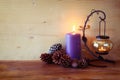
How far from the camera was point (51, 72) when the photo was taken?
3.30ft

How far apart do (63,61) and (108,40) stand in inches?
10.9

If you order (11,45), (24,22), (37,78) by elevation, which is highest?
(24,22)

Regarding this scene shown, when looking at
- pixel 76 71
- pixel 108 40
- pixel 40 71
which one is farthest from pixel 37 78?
pixel 108 40

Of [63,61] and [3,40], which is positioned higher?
[3,40]

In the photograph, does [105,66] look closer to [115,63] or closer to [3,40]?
[115,63]

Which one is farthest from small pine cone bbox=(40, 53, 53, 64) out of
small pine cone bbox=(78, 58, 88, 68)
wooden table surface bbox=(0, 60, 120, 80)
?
small pine cone bbox=(78, 58, 88, 68)

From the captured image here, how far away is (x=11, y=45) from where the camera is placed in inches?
48.2

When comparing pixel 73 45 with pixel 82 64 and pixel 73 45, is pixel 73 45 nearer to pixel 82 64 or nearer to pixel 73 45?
pixel 73 45

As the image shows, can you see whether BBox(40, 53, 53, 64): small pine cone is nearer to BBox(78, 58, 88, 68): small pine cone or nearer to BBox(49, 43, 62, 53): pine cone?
BBox(49, 43, 62, 53): pine cone

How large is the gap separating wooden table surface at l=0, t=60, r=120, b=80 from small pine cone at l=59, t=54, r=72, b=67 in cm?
3

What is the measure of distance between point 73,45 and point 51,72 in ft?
0.74

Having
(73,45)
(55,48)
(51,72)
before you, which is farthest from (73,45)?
(51,72)

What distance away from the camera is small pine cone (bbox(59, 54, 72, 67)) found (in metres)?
1.08

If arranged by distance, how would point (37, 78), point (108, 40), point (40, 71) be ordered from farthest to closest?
point (108, 40), point (40, 71), point (37, 78)
